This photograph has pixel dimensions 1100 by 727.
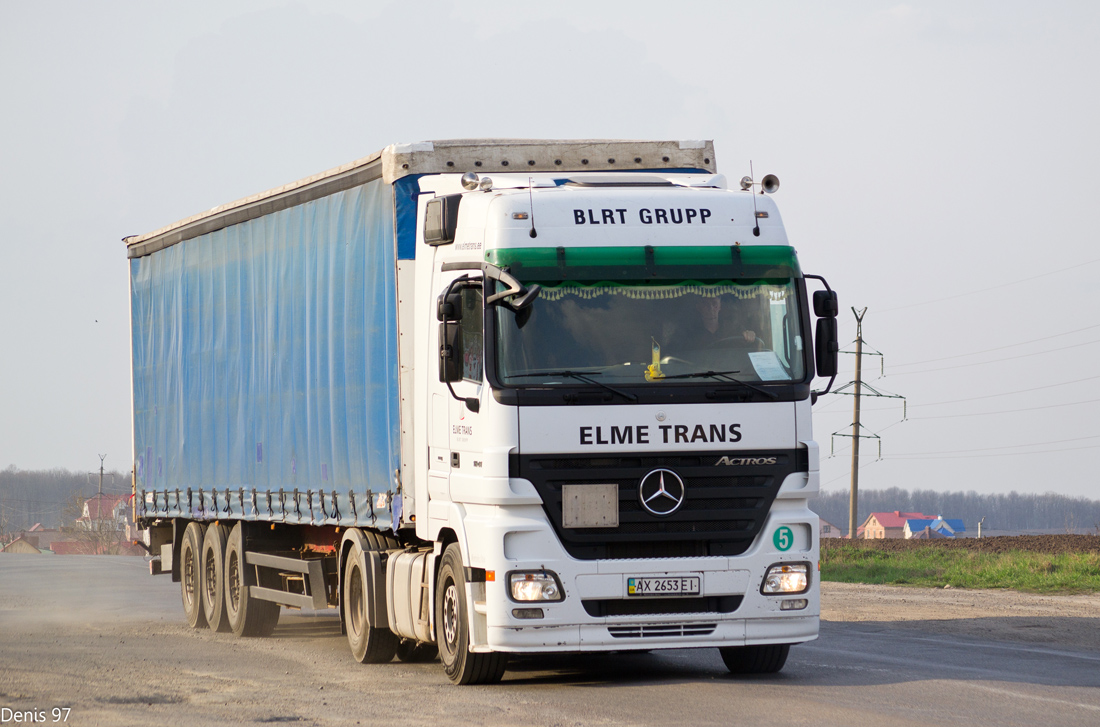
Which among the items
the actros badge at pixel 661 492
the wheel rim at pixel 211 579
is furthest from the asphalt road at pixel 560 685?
the actros badge at pixel 661 492

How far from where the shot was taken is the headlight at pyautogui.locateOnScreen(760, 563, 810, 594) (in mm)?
10023

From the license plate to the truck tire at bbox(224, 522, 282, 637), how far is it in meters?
6.71

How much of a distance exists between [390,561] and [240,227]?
499 cm

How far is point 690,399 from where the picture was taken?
984 centimetres

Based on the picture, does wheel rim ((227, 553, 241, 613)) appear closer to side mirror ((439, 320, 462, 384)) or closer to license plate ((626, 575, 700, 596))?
side mirror ((439, 320, 462, 384))

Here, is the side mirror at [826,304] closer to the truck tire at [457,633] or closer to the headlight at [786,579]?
the headlight at [786,579]

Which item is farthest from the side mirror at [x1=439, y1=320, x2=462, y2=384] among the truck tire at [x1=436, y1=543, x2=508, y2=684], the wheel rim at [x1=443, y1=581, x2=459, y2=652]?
the wheel rim at [x1=443, y1=581, x2=459, y2=652]

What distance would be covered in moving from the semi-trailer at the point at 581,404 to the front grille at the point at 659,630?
0.05 ft

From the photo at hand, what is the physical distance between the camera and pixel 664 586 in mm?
9805

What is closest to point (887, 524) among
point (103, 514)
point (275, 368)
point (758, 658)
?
point (103, 514)

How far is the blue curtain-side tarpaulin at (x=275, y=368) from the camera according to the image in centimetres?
1204

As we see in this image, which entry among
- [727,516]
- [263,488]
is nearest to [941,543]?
[263,488]

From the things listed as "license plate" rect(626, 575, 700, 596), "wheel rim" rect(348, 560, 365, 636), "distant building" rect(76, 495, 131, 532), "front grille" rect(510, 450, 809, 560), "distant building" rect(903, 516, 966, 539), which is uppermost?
"front grille" rect(510, 450, 809, 560)

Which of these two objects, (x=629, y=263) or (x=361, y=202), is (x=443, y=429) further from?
(x=361, y=202)
